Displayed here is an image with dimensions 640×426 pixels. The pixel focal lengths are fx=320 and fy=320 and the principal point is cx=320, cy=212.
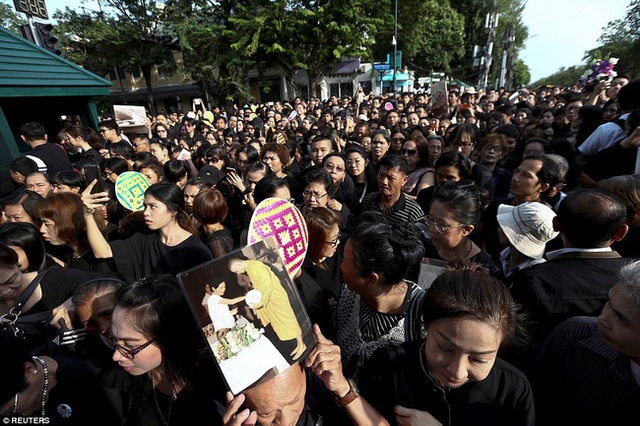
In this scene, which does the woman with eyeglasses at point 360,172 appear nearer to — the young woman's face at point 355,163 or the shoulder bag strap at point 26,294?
the young woman's face at point 355,163

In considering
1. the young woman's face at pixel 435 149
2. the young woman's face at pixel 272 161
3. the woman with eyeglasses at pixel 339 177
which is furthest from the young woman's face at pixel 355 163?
the young woman's face at pixel 435 149

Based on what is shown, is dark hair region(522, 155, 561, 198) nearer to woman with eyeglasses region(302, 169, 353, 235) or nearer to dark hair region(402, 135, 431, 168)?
woman with eyeglasses region(302, 169, 353, 235)

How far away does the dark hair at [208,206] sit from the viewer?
10.2ft

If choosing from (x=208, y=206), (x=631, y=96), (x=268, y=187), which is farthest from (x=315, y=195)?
(x=631, y=96)

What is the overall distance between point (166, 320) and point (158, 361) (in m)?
0.20

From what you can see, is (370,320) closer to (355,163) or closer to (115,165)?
(355,163)

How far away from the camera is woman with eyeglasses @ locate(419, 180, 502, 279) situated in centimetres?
221

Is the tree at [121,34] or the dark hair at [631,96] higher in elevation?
the tree at [121,34]

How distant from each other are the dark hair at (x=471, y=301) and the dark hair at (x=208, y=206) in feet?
7.78

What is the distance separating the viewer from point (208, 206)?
311cm

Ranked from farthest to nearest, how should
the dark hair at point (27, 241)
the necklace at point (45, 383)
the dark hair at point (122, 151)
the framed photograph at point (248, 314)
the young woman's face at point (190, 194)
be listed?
the dark hair at point (122, 151) < the young woman's face at point (190, 194) < the dark hair at point (27, 241) < the necklace at point (45, 383) < the framed photograph at point (248, 314)

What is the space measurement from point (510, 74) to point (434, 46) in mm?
12644

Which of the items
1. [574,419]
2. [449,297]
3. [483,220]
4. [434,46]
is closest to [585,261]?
[574,419]

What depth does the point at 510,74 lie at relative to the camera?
39.5 metres
